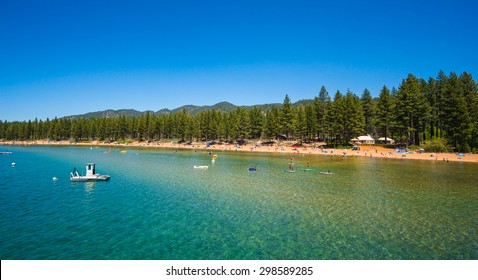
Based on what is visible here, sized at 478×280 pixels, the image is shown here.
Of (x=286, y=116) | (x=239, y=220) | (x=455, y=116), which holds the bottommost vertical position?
(x=239, y=220)

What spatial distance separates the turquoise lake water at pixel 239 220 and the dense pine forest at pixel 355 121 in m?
44.6

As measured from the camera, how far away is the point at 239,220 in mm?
22125

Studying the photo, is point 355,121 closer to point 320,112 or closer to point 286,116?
point 320,112

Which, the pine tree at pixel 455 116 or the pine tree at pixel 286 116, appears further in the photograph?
the pine tree at pixel 286 116

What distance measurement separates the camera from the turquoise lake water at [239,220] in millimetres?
16547

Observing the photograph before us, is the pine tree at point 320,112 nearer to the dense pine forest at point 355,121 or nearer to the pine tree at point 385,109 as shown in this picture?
the dense pine forest at point 355,121

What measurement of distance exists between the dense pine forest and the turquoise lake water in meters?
44.6

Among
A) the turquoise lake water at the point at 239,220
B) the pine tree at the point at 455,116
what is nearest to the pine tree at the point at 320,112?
the pine tree at the point at 455,116

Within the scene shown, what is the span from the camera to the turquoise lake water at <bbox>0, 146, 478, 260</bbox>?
1655 cm

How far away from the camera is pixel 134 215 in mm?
23438

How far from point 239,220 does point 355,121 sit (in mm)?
84307

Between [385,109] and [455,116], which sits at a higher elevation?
[385,109]

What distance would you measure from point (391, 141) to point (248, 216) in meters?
103

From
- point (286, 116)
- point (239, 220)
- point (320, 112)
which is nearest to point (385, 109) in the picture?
point (320, 112)
